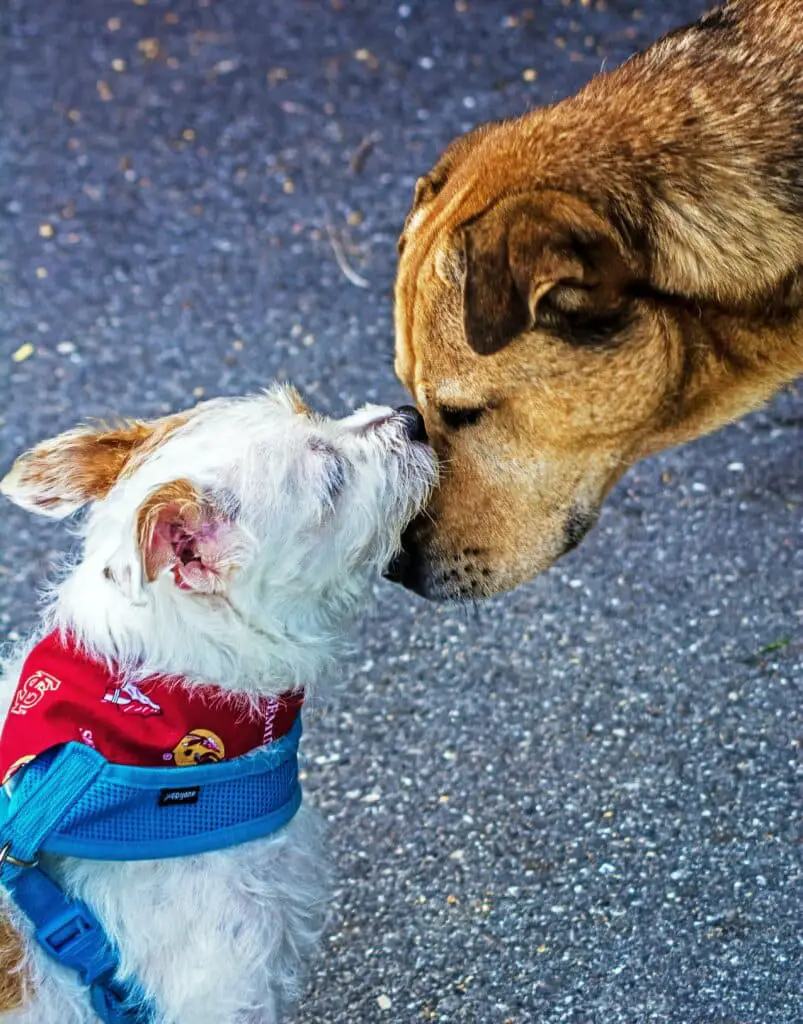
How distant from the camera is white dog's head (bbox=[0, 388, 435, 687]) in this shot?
2.62 meters

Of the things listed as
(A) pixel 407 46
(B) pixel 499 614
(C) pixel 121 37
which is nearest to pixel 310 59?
(A) pixel 407 46

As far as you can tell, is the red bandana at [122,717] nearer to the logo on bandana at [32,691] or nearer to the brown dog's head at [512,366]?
the logo on bandana at [32,691]

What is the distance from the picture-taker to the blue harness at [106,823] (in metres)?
2.43

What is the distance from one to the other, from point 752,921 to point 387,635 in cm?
147

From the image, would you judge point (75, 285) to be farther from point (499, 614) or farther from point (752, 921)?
point (752, 921)

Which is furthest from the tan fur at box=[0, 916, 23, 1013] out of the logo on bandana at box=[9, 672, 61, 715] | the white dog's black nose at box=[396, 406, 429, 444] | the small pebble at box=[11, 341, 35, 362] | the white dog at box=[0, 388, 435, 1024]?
the small pebble at box=[11, 341, 35, 362]

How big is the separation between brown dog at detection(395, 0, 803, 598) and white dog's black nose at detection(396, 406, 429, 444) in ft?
0.30

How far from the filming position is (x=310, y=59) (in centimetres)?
661

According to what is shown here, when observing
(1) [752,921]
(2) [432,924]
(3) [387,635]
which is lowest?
(1) [752,921]

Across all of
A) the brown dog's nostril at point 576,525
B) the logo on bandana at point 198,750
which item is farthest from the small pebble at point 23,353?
the logo on bandana at point 198,750

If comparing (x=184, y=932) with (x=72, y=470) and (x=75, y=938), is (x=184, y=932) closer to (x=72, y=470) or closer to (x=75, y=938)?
(x=75, y=938)

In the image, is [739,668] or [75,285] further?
[75,285]

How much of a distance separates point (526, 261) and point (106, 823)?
1413mm

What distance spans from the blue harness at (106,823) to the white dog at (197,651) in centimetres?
1
